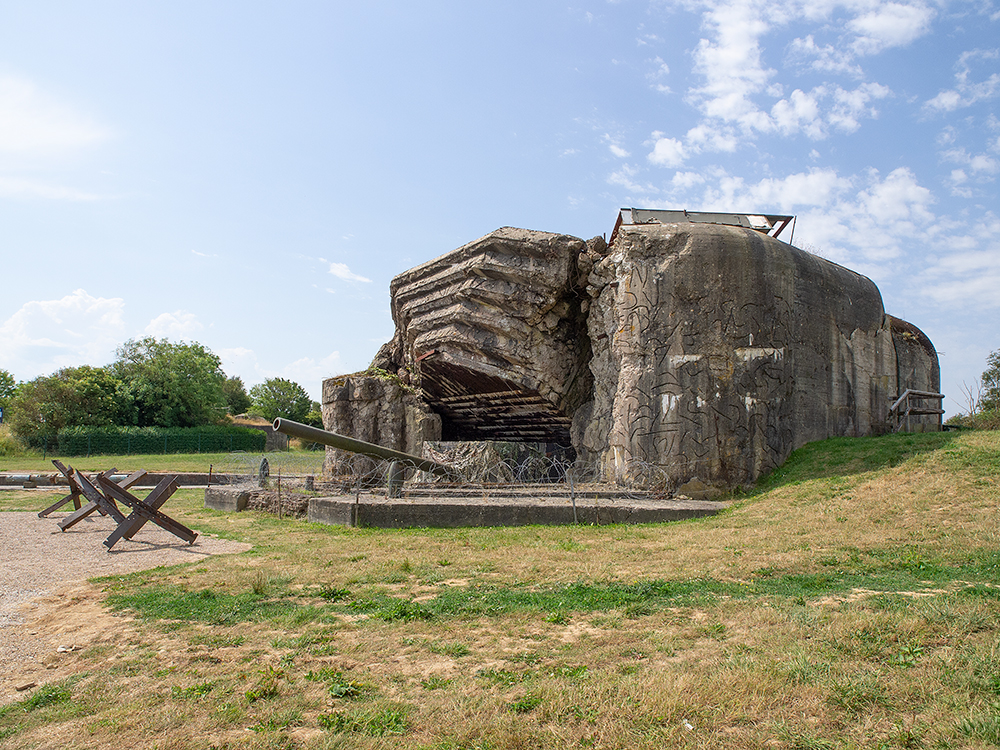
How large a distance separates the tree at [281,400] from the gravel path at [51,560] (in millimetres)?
42802

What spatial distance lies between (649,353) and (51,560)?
9896mm

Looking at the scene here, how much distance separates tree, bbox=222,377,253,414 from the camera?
2375 inches

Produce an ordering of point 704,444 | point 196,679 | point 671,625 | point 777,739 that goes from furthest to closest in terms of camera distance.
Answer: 1. point 704,444
2. point 671,625
3. point 196,679
4. point 777,739

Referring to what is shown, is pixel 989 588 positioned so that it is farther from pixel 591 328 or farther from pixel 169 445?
pixel 169 445

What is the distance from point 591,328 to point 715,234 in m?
3.63

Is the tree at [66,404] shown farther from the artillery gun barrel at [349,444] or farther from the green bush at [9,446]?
the artillery gun barrel at [349,444]

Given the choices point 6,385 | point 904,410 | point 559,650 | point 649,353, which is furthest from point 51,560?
point 6,385

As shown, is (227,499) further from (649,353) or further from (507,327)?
(649,353)

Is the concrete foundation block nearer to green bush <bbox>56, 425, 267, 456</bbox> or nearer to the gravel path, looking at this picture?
the gravel path

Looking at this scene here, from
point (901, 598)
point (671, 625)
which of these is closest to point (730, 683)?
point (671, 625)

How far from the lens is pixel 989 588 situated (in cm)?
521

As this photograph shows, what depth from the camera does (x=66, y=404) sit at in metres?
37.2

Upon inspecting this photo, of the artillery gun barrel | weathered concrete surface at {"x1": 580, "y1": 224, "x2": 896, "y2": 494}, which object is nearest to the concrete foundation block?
the artillery gun barrel

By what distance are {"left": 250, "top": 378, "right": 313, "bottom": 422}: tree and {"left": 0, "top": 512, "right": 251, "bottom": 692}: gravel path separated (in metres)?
42.8
